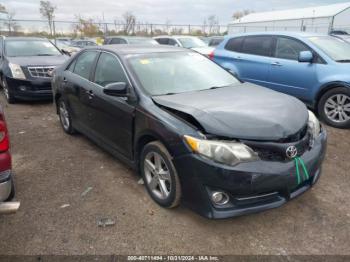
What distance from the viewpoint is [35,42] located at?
27.8 feet

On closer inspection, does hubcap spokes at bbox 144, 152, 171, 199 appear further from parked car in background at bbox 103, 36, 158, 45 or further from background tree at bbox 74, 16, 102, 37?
background tree at bbox 74, 16, 102, 37

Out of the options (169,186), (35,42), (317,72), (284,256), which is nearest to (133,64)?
(169,186)

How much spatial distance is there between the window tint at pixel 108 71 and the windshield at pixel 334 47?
411 cm

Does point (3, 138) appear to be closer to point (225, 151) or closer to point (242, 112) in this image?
point (225, 151)

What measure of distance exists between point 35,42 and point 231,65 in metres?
5.43

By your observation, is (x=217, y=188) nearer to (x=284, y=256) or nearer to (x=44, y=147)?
(x=284, y=256)

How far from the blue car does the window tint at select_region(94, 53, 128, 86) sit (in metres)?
1.90

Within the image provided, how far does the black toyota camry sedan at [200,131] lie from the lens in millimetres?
2484

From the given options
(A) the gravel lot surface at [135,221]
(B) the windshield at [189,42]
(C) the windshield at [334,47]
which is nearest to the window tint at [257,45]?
(C) the windshield at [334,47]

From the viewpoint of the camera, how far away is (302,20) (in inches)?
1421

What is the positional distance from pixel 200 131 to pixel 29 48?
7.22 m

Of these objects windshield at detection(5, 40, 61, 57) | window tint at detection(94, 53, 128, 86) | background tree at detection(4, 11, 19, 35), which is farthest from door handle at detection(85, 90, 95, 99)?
background tree at detection(4, 11, 19, 35)

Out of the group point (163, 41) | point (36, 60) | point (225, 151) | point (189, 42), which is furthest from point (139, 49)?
point (163, 41)

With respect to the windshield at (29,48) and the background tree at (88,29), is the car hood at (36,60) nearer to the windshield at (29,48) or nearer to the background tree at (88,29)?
the windshield at (29,48)
